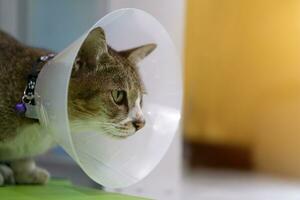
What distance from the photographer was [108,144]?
1040 mm

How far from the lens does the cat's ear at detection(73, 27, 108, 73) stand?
901mm

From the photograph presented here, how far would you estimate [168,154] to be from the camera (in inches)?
53.7

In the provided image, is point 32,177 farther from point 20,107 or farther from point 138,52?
point 138,52

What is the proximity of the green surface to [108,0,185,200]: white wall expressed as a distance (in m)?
0.27

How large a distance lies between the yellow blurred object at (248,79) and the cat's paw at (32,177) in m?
1.02

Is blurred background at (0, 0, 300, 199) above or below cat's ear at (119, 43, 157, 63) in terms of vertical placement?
below

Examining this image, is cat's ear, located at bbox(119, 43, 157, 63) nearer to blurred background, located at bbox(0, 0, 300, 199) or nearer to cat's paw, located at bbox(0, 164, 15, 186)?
cat's paw, located at bbox(0, 164, 15, 186)

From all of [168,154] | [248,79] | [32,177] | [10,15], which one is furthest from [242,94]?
[32,177]

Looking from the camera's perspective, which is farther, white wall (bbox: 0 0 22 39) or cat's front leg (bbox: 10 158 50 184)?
white wall (bbox: 0 0 22 39)

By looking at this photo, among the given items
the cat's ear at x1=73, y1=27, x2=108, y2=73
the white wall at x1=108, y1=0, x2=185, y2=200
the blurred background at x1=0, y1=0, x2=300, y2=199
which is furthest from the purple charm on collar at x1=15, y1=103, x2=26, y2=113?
the blurred background at x1=0, y1=0, x2=300, y2=199

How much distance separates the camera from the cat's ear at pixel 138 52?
1.03m

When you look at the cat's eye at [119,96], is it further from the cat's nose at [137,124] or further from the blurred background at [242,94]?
the blurred background at [242,94]

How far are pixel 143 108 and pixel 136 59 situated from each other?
0.33 feet

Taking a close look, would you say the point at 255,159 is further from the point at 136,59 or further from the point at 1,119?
the point at 1,119
